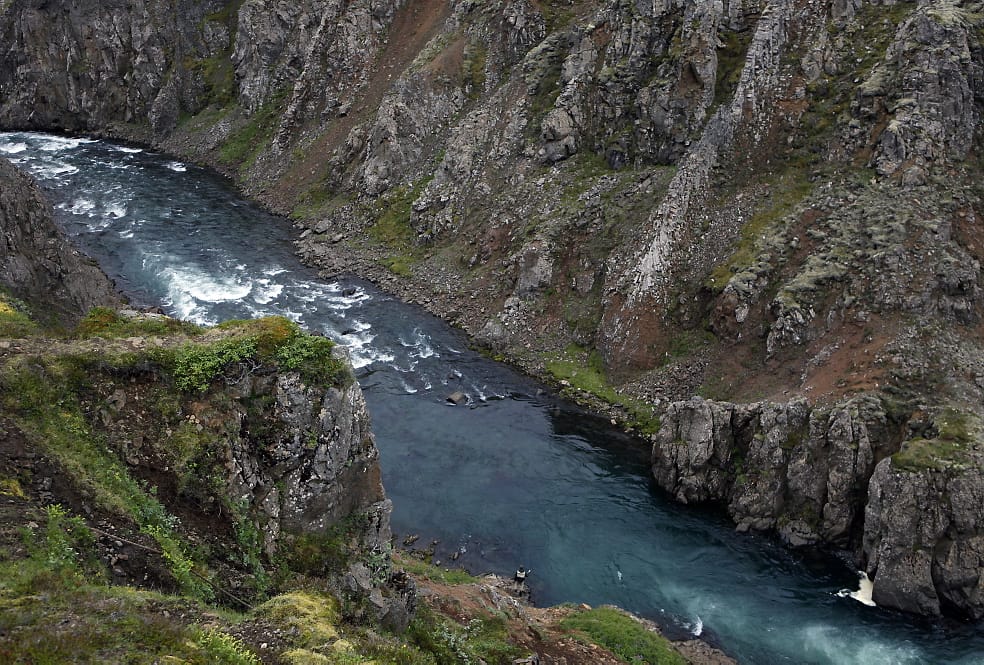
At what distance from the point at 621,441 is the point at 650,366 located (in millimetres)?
7441

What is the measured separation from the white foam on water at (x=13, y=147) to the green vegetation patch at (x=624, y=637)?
323 feet

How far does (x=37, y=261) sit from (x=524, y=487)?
32102 millimetres

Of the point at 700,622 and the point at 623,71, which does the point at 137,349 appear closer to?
the point at 700,622

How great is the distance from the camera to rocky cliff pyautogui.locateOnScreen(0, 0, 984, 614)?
142 feet

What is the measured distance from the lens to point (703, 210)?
58250mm

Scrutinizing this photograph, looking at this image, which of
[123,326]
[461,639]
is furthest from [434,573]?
[123,326]

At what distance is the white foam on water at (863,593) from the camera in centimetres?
3744

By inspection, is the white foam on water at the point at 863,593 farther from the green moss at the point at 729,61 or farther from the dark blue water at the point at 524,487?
the green moss at the point at 729,61

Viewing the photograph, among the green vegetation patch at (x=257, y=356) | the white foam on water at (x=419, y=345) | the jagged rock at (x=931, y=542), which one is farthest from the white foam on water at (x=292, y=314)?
the jagged rock at (x=931, y=542)

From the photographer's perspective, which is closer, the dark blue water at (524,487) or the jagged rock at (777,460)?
the dark blue water at (524,487)

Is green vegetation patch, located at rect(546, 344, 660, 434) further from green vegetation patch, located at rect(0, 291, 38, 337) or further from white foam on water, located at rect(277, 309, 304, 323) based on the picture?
green vegetation patch, located at rect(0, 291, 38, 337)

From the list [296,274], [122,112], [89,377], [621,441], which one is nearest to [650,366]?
[621,441]

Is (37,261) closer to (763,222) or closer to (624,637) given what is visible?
(624,637)

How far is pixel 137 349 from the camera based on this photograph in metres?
22.9
